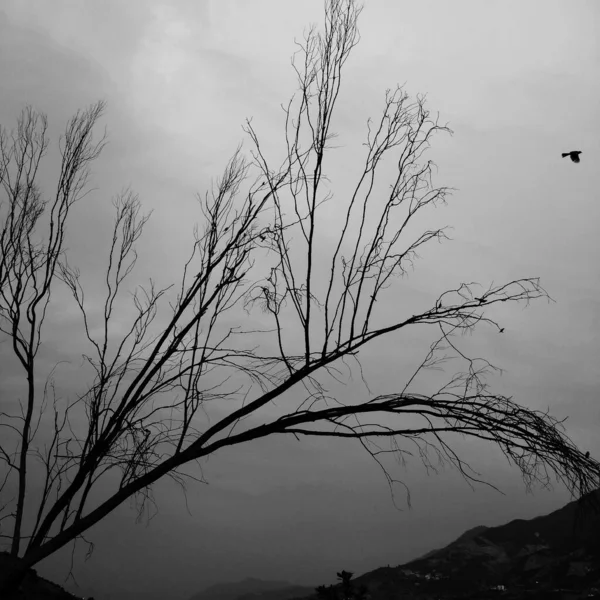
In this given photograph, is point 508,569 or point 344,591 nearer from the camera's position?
point 344,591

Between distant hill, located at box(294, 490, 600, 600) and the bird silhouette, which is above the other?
the bird silhouette

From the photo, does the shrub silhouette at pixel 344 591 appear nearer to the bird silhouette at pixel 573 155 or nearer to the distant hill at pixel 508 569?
the bird silhouette at pixel 573 155

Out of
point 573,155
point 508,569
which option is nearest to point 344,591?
point 573,155

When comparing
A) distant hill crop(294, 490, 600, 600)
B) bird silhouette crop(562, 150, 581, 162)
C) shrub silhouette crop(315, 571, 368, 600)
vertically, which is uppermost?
bird silhouette crop(562, 150, 581, 162)

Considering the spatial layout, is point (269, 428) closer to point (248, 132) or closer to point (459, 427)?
point (459, 427)

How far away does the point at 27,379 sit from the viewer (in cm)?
528

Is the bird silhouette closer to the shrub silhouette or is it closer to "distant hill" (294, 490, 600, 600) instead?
the shrub silhouette

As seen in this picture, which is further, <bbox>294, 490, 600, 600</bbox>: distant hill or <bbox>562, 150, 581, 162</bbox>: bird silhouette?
<bbox>294, 490, 600, 600</bbox>: distant hill

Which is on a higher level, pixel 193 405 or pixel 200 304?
pixel 200 304

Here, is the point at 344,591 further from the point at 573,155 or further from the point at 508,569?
the point at 508,569

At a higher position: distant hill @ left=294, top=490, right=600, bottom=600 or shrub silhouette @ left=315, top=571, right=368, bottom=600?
shrub silhouette @ left=315, top=571, right=368, bottom=600

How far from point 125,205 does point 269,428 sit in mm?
3572

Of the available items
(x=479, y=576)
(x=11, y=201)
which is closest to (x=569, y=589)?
(x=479, y=576)

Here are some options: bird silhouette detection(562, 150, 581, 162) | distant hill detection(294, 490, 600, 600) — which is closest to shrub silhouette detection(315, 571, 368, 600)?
bird silhouette detection(562, 150, 581, 162)
